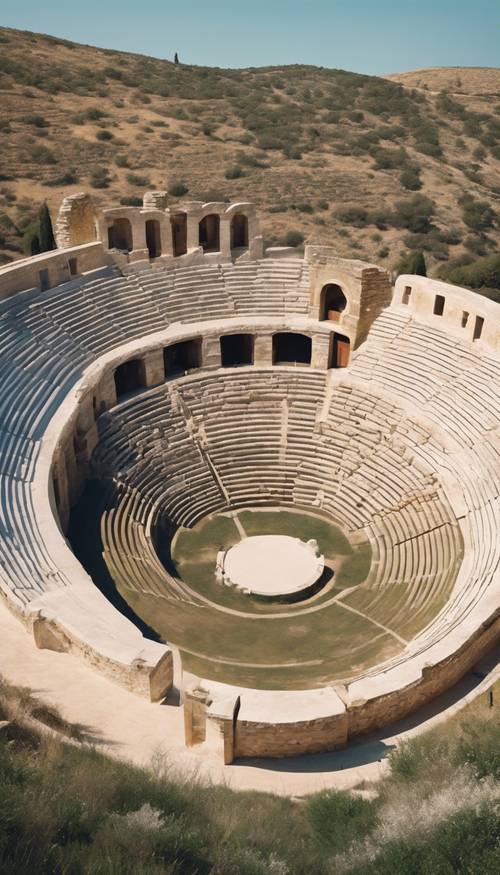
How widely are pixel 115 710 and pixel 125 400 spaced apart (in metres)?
12.0

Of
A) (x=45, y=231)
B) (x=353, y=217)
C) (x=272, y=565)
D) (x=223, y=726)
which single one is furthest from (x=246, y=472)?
(x=353, y=217)

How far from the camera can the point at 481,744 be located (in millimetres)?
9750

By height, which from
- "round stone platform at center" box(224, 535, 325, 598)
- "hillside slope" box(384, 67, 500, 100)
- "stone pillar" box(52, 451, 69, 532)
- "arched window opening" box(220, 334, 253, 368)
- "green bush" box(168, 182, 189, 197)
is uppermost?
"hillside slope" box(384, 67, 500, 100)

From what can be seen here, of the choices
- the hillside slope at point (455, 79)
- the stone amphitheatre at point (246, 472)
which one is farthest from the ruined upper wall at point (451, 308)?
the hillside slope at point (455, 79)

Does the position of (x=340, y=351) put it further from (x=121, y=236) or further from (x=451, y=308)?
(x=121, y=236)

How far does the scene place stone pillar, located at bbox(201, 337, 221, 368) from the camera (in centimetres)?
2369

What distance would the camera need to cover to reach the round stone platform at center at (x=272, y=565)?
60.5 feet

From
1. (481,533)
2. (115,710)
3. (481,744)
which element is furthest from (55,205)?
(481,744)

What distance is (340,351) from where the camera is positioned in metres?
24.3

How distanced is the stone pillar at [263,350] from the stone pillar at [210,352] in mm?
1320

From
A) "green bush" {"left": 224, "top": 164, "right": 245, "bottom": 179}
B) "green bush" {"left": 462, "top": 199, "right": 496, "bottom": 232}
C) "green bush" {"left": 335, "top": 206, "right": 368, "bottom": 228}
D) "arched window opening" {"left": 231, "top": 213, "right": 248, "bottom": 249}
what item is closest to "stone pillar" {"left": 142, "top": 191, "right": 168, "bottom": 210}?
A: "arched window opening" {"left": 231, "top": 213, "right": 248, "bottom": 249}

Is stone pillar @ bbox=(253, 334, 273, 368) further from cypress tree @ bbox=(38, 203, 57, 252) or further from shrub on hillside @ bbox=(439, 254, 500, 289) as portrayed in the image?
shrub on hillside @ bbox=(439, 254, 500, 289)

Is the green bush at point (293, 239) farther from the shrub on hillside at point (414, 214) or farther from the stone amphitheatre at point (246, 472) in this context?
the stone amphitheatre at point (246, 472)

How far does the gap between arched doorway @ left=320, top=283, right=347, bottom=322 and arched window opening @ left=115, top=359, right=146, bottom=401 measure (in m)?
6.57
